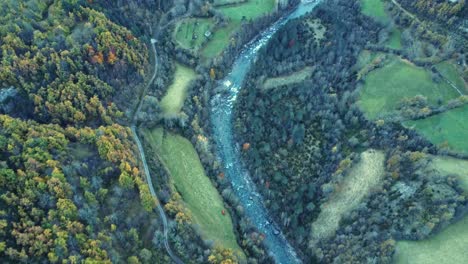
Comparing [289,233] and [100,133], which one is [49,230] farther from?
[289,233]

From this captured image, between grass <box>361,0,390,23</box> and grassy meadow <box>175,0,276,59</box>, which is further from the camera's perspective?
grass <box>361,0,390,23</box>

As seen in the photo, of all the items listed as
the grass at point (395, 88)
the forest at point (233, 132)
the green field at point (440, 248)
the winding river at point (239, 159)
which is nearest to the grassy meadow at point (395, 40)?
the forest at point (233, 132)

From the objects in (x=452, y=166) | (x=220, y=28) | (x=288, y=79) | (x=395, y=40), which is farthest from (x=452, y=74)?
(x=220, y=28)

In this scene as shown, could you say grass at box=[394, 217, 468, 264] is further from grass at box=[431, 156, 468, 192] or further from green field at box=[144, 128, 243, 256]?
green field at box=[144, 128, 243, 256]

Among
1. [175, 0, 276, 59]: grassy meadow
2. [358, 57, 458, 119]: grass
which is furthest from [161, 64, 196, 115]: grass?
[358, 57, 458, 119]: grass

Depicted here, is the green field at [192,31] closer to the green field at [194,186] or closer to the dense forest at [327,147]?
the dense forest at [327,147]

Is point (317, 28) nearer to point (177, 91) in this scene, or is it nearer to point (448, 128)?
point (448, 128)
